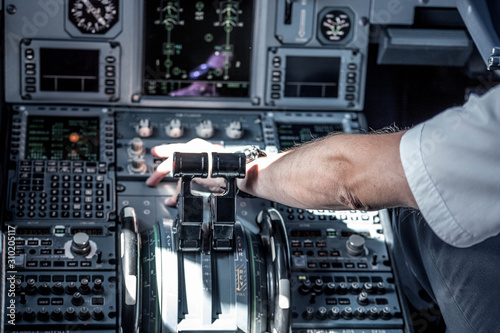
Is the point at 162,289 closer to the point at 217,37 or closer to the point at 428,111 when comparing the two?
the point at 217,37

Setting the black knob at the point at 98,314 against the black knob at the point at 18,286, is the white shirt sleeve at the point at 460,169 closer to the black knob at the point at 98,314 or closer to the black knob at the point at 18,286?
the black knob at the point at 98,314

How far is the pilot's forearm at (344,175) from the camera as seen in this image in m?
2.04

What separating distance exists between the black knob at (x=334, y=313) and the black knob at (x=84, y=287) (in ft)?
3.42

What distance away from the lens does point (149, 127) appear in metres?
3.65

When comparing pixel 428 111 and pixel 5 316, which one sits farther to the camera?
pixel 428 111

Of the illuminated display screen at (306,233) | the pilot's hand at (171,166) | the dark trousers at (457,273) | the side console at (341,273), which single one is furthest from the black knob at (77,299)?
the dark trousers at (457,273)

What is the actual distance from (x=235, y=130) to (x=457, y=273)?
1.51 m

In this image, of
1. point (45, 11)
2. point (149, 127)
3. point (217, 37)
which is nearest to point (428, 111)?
point (217, 37)

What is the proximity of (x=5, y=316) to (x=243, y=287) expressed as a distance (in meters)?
0.97

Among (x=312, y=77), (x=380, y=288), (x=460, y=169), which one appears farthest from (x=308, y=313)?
(x=460, y=169)

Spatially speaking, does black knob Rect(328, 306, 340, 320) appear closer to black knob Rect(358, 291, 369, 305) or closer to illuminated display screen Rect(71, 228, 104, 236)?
black knob Rect(358, 291, 369, 305)

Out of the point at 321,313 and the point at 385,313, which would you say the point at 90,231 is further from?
the point at 385,313

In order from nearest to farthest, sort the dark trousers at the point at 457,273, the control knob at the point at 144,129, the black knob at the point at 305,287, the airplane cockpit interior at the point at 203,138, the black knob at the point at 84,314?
the dark trousers at the point at 457,273 < the airplane cockpit interior at the point at 203,138 < the black knob at the point at 84,314 < the black knob at the point at 305,287 < the control knob at the point at 144,129

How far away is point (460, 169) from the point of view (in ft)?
6.11
